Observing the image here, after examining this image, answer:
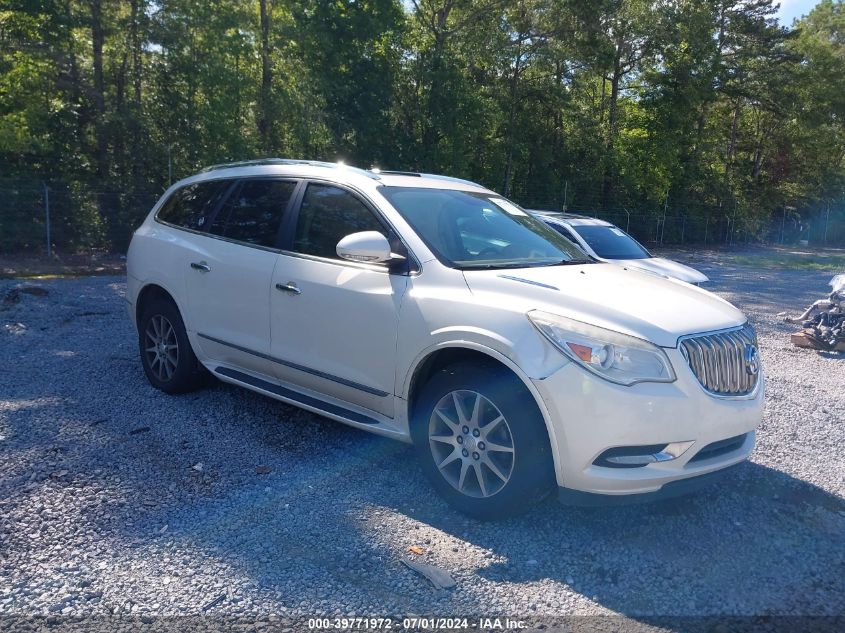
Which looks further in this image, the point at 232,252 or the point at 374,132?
the point at 374,132

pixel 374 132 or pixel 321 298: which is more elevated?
pixel 374 132

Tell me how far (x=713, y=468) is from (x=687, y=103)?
115 feet

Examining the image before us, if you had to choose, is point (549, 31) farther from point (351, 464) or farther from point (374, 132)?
point (351, 464)

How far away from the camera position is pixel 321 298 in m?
4.62

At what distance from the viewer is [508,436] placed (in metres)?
3.77

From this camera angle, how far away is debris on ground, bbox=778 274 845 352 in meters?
9.02

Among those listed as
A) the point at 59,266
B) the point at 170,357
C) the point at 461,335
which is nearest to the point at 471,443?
the point at 461,335

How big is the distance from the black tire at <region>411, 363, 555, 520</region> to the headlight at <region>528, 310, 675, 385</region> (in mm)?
354

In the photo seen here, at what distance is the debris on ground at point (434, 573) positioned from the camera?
3.33 m

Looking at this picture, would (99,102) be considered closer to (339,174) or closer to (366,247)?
(339,174)

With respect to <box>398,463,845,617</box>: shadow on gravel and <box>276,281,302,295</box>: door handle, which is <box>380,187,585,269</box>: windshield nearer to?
<box>276,281,302,295</box>: door handle

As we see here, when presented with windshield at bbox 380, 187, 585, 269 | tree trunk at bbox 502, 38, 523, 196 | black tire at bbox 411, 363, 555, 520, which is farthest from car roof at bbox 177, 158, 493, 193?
tree trunk at bbox 502, 38, 523, 196

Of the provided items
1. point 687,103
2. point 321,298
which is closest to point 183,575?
point 321,298

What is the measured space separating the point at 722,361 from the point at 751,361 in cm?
34
